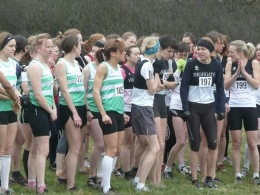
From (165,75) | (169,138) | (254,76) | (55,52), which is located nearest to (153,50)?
(165,75)

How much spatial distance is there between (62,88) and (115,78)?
722 millimetres

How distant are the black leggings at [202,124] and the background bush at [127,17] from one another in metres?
26.4

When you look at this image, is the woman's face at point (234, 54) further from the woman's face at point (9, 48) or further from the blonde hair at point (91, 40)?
the woman's face at point (9, 48)

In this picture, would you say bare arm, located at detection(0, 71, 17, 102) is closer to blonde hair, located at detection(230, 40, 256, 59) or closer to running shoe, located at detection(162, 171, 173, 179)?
running shoe, located at detection(162, 171, 173, 179)

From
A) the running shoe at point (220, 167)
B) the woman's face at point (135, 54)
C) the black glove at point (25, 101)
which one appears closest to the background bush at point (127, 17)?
the running shoe at point (220, 167)

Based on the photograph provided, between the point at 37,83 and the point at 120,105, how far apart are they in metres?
1.16

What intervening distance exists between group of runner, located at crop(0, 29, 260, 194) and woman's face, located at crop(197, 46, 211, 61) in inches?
0.6

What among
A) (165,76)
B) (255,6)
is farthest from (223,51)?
(255,6)

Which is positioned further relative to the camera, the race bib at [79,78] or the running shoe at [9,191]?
the race bib at [79,78]

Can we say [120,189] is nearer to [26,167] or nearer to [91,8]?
[26,167]

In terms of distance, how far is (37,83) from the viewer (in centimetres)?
738

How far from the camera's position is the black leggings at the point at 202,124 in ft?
27.6

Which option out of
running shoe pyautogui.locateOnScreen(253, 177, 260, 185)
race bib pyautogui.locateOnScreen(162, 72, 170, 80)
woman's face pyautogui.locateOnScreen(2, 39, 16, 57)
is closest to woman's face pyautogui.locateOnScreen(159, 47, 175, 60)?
race bib pyautogui.locateOnScreen(162, 72, 170, 80)

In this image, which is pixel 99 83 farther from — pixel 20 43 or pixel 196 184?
pixel 196 184
